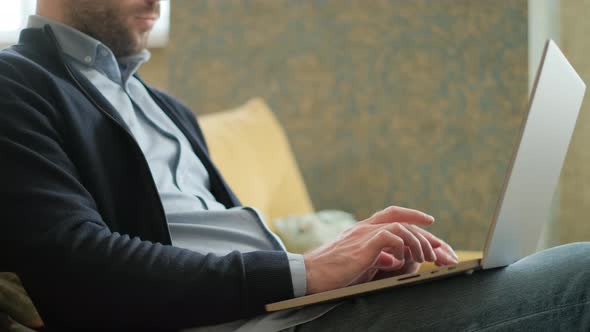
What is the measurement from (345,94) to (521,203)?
183 centimetres

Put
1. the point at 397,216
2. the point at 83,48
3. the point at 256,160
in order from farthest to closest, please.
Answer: the point at 256,160 → the point at 83,48 → the point at 397,216

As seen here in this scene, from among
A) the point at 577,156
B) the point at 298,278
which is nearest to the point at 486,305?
the point at 298,278

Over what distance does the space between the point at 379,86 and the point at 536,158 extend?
1806mm

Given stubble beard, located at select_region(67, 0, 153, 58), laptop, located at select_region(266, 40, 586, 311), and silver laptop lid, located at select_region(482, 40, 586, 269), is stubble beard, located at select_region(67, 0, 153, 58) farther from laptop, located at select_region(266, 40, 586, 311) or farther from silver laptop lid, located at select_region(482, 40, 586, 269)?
silver laptop lid, located at select_region(482, 40, 586, 269)

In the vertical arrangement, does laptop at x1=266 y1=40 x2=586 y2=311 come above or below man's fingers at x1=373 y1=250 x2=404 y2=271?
above

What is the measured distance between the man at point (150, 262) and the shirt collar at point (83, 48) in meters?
0.14

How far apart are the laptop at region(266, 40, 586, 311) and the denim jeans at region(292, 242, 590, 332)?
2 centimetres

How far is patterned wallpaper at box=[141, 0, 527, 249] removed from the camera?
254cm

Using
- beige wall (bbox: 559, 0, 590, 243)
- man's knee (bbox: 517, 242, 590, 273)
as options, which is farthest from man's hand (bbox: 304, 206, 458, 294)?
beige wall (bbox: 559, 0, 590, 243)

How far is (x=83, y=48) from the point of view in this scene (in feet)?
4.01

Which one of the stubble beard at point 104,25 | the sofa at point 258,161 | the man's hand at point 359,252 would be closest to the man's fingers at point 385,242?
the man's hand at point 359,252

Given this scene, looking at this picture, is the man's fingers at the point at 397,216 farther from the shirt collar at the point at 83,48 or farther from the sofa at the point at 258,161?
the sofa at the point at 258,161

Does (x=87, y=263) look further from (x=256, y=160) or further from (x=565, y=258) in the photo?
(x=256, y=160)

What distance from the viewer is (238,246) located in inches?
46.1
